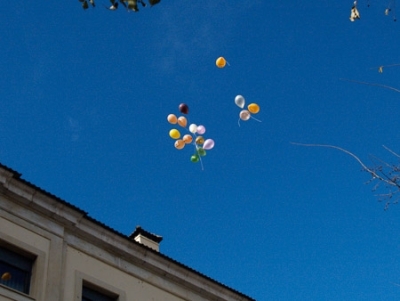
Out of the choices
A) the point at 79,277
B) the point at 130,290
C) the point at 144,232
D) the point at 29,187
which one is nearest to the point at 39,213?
the point at 29,187

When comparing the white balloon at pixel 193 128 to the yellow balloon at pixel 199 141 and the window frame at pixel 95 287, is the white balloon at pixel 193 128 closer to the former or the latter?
the yellow balloon at pixel 199 141

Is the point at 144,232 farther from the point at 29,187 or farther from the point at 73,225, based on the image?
the point at 29,187

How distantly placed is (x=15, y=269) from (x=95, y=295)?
2348 millimetres

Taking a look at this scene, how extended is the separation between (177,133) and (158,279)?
4.19 m

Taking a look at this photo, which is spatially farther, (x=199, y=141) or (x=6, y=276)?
(x=199, y=141)

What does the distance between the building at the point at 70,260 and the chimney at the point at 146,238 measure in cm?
136

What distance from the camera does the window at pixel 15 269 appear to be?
49.8 ft

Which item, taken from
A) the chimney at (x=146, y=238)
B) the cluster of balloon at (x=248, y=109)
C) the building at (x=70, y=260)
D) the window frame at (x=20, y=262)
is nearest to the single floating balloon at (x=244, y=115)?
the cluster of balloon at (x=248, y=109)

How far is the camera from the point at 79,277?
655 inches

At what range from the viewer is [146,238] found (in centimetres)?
2039

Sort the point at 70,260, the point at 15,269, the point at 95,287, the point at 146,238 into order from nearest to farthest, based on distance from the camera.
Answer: the point at 15,269 < the point at 70,260 < the point at 95,287 < the point at 146,238

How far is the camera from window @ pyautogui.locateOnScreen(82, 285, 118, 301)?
16781 mm

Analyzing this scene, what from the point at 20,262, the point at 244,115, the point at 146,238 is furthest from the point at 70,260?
the point at 244,115

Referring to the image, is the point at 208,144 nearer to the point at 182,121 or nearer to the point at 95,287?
the point at 182,121
